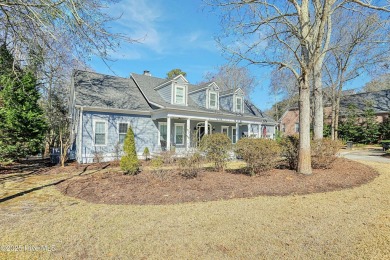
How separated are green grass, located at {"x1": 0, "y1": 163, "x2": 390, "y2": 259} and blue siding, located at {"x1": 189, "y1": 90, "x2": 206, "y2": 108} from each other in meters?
13.3

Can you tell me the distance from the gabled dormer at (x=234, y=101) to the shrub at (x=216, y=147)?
39.7 feet

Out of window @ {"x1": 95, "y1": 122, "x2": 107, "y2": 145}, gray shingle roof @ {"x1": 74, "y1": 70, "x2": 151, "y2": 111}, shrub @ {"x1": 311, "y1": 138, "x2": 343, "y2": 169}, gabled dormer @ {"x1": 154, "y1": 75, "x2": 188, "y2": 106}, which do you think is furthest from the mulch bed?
gabled dormer @ {"x1": 154, "y1": 75, "x2": 188, "y2": 106}

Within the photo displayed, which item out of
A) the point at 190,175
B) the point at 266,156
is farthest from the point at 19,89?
the point at 266,156

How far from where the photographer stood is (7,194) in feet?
21.2

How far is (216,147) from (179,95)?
931cm

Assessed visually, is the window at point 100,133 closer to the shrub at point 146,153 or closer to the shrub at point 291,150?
the shrub at point 146,153

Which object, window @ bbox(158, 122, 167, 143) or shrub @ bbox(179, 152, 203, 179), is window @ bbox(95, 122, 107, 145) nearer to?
window @ bbox(158, 122, 167, 143)

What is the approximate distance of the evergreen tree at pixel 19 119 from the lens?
1064 centimetres

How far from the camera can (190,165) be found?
7.71 m

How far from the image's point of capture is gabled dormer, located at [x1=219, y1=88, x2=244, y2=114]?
20.2 meters

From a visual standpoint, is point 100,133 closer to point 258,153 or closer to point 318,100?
point 258,153

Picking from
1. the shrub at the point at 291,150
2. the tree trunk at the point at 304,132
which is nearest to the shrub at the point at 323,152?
the shrub at the point at 291,150

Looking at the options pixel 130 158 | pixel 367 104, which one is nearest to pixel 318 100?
pixel 130 158

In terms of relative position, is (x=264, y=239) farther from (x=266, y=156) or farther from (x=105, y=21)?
(x=105, y=21)
